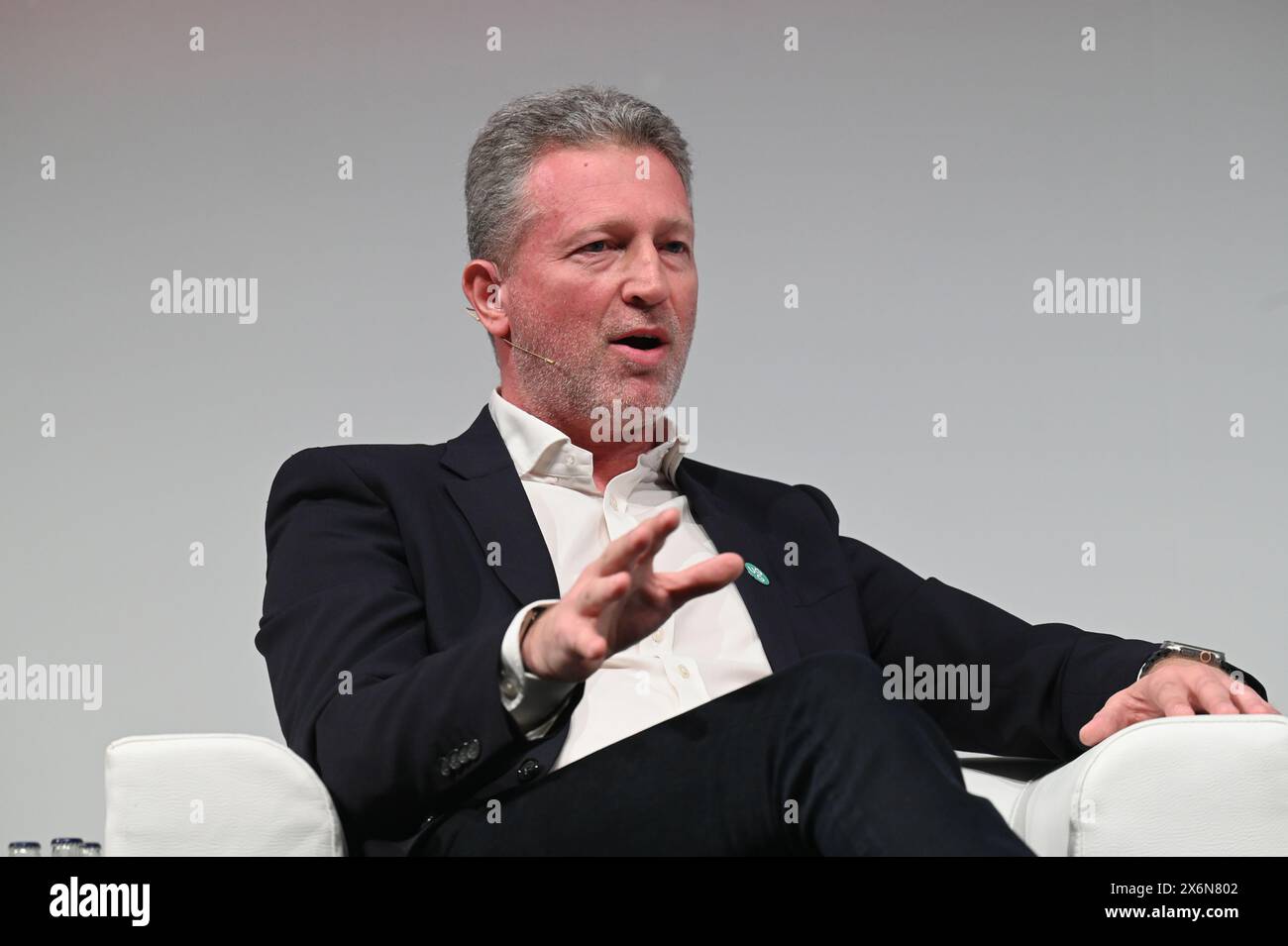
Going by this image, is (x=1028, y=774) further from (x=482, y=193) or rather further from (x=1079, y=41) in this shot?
(x=1079, y=41)

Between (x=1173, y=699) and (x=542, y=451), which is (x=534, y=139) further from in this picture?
(x=1173, y=699)

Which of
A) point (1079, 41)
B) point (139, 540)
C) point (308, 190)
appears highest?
point (1079, 41)

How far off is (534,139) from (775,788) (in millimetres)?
1234

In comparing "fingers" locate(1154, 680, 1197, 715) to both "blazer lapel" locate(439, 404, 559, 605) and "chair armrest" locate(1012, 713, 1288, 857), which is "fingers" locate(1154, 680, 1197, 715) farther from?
"blazer lapel" locate(439, 404, 559, 605)

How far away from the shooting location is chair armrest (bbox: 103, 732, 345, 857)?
1462mm

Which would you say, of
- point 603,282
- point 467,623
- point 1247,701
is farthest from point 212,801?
point 1247,701

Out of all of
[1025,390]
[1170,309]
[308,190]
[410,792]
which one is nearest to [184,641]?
[308,190]

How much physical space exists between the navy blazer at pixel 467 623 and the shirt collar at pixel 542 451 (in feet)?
0.10

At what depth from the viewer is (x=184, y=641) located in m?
2.86

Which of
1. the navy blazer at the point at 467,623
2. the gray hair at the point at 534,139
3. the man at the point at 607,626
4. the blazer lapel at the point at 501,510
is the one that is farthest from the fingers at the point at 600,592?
the gray hair at the point at 534,139

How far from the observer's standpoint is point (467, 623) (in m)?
1.79

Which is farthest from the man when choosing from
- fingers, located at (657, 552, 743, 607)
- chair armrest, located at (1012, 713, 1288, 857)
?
chair armrest, located at (1012, 713, 1288, 857)
